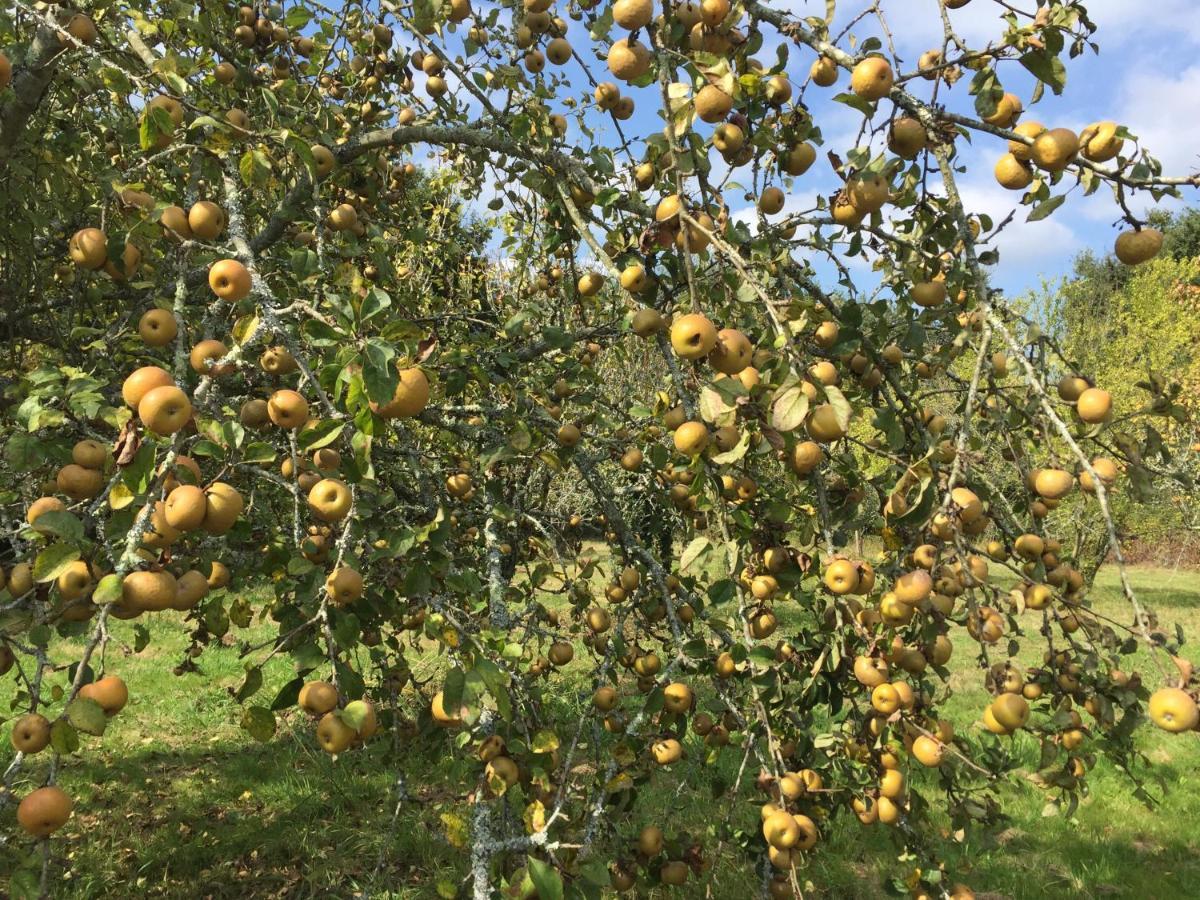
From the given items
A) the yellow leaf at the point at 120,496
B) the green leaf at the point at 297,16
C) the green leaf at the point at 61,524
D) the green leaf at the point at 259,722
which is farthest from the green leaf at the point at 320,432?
the green leaf at the point at 297,16

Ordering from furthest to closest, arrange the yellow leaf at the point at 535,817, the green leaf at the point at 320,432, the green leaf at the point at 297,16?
the green leaf at the point at 297,16, the yellow leaf at the point at 535,817, the green leaf at the point at 320,432

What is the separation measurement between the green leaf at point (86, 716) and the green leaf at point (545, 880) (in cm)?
92

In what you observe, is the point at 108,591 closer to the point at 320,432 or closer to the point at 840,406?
the point at 320,432

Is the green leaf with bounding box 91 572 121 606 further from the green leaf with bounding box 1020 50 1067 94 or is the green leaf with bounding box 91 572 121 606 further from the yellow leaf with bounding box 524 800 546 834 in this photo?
the green leaf with bounding box 1020 50 1067 94

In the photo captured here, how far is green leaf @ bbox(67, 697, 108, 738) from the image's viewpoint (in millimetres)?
1301

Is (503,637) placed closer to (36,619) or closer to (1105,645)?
(36,619)

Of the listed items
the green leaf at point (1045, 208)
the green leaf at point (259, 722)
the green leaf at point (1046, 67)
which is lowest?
the green leaf at point (259, 722)

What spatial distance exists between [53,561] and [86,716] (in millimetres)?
351

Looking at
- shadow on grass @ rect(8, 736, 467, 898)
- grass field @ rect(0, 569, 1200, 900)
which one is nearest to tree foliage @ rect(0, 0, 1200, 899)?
grass field @ rect(0, 569, 1200, 900)

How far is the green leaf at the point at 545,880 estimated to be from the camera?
1649 millimetres

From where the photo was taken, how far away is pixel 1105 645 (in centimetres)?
169

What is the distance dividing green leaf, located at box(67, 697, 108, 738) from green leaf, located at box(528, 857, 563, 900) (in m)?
0.92

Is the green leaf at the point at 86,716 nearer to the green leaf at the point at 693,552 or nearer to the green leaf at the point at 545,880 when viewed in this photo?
the green leaf at the point at 545,880

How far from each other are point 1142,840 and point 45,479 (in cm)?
680
